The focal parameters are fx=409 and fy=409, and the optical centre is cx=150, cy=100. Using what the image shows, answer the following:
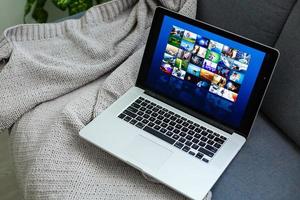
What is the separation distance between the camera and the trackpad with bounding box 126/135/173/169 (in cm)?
91

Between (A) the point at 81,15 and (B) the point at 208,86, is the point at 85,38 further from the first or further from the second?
(B) the point at 208,86

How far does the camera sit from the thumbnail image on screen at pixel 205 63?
37.6 inches

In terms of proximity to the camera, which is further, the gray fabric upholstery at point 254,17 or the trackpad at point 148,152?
the gray fabric upholstery at point 254,17

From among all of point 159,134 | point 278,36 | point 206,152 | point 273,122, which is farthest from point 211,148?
point 278,36

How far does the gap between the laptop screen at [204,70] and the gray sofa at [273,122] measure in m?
0.12

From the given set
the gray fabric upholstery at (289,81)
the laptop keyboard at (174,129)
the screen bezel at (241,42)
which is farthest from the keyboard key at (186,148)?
the gray fabric upholstery at (289,81)

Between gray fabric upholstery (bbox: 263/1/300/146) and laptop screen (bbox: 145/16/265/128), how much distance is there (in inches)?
5.1

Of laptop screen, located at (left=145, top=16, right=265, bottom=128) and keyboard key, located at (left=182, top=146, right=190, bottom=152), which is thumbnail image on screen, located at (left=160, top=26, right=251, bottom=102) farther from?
keyboard key, located at (left=182, top=146, right=190, bottom=152)

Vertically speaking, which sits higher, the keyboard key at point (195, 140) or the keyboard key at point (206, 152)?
the keyboard key at point (195, 140)

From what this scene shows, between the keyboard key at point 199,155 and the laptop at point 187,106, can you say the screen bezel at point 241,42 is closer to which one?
the laptop at point 187,106

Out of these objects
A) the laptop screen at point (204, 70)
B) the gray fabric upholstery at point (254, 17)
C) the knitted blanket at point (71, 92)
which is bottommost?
the knitted blanket at point (71, 92)

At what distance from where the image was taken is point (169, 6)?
1.22 meters

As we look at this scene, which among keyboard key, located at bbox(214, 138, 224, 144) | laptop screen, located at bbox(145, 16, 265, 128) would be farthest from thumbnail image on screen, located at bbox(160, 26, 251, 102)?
keyboard key, located at bbox(214, 138, 224, 144)

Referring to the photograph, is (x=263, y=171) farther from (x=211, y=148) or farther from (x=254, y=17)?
(x=254, y=17)
